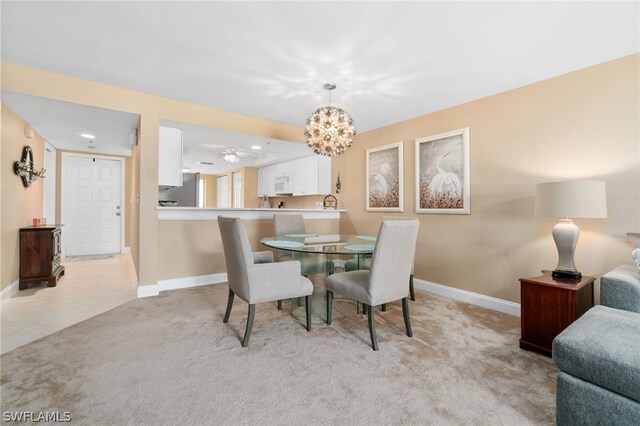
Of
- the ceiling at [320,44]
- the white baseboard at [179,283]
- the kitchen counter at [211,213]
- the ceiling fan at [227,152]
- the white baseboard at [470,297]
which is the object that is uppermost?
the ceiling at [320,44]

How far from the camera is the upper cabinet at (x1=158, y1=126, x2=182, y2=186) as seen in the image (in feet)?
12.0

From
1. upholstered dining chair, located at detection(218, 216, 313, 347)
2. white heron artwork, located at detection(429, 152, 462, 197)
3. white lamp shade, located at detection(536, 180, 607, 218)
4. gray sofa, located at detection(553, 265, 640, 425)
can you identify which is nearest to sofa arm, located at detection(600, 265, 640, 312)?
gray sofa, located at detection(553, 265, 640, 425)

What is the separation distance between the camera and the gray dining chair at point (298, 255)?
9.55 ft

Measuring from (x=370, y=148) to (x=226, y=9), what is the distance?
2944mm

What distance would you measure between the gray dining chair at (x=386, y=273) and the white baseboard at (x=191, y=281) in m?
2.21

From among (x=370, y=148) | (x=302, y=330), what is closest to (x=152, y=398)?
(x=302, y=330)

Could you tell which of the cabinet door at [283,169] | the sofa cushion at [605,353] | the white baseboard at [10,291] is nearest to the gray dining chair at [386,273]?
the sofa cushion at [605,353]

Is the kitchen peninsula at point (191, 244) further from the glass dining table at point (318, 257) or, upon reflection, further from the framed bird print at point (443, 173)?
the framed bird print at point (443, 173)

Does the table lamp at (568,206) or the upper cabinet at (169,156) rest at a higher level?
the upper cabinet at (169,156)

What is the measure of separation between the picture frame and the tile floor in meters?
3.36

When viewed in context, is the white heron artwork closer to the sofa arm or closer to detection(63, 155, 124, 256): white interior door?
the sofa arm

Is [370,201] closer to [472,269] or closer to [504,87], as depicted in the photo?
[472,269]

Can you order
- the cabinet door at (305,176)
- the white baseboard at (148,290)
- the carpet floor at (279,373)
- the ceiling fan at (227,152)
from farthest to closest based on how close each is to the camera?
1. the cabinet door at (305,176)
2. the ceiling fan at (227,152)
3. the white baseboard at (148,290)
4. the carpet floor at (279,373)

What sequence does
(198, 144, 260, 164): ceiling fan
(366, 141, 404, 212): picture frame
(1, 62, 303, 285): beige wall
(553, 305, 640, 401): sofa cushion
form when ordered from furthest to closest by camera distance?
(198, 144, 260, 164): ceiling fan
(366, 141, 404, 212): picture frame
(1, 62, 303, 285): beige wall
(553, 305, 640, 401): sofa cushion
